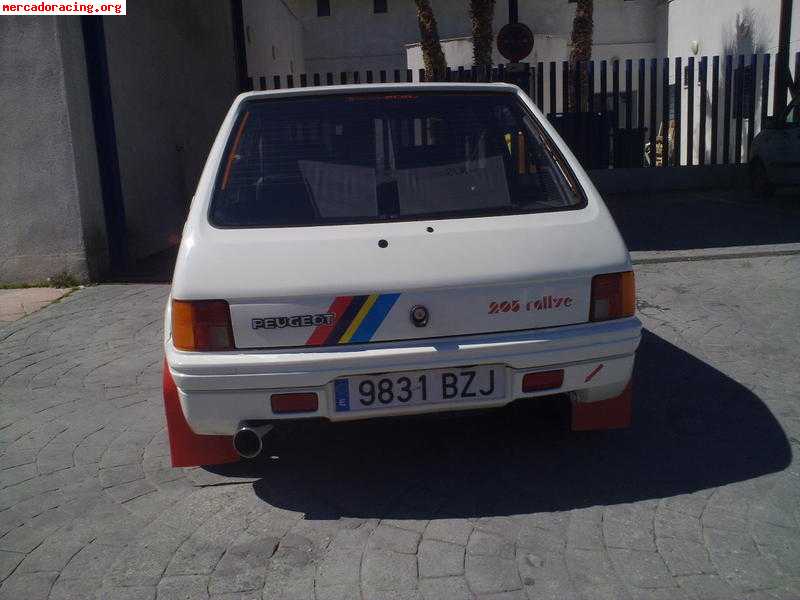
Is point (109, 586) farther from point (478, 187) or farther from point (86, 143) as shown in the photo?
point (86, 143)

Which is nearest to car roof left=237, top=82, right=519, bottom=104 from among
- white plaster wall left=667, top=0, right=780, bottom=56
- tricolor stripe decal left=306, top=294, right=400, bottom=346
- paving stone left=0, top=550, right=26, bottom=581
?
tricolor stripe decal left=306, top=294, right=400, bottom=346

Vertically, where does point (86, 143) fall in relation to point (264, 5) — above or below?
below

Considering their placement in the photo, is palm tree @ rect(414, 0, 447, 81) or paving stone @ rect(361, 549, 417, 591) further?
palm tree @ rect(414, 0, 447, 81)

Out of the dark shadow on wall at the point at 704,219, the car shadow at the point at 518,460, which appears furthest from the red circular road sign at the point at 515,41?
the car shadow at the point at 518,460

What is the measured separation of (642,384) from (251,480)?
7.68ft

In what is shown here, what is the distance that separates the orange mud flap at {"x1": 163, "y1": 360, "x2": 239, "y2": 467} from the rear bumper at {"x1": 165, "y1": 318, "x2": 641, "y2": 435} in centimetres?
28

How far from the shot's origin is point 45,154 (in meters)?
7.70

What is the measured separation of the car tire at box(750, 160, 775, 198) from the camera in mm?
11383

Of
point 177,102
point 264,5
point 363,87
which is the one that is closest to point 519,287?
point 363,87

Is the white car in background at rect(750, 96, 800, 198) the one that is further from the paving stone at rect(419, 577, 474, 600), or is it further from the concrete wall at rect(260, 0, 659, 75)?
the concrete wall at rect(260, 0, 659, 75)

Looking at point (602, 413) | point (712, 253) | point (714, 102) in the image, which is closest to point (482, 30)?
point (714, 102)

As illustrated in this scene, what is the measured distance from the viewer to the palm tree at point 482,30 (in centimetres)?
1412

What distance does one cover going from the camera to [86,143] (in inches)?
314

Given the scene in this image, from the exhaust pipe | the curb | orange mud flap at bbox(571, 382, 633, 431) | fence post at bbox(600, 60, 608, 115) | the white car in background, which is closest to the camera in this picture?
the exhaust pipe
